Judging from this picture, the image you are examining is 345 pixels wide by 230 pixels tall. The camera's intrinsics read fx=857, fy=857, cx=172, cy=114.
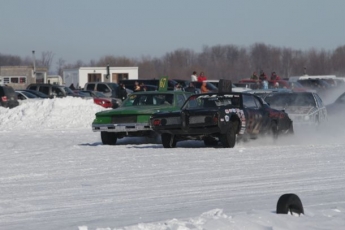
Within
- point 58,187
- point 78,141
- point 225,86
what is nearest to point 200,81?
point 225,86

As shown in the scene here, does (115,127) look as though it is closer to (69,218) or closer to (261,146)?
(261,146)

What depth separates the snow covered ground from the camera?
873 centimetres

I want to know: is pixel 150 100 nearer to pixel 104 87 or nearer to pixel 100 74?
pixel 104 87

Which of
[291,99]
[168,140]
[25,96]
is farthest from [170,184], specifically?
[25,96]

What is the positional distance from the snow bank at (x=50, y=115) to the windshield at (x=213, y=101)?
33.2 feet

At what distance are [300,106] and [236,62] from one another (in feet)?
357

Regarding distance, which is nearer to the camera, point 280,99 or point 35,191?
point 35,191

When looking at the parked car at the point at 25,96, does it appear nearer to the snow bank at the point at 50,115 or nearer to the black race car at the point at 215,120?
the snow bank at the point at 50,115

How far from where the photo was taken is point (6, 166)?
15.2 meters

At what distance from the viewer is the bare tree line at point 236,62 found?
114m

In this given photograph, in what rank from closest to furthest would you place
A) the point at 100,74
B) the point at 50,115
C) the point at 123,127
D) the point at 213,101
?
the point at 213,101
the point at 123,127
the point at 50,115
the point at 100,74

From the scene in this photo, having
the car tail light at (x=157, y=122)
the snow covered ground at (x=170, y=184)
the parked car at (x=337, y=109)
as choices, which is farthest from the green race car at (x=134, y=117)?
the parked car at (x=337, y=109)

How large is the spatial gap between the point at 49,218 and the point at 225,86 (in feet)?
52.0

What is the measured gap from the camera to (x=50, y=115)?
1151 inches
